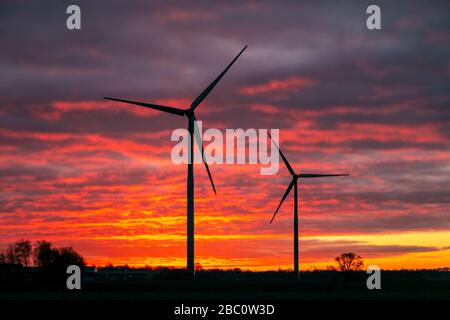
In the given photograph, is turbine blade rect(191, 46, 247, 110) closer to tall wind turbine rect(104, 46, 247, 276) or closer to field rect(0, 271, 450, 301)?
tall wind turbine rect(104, 46, 247, 276)

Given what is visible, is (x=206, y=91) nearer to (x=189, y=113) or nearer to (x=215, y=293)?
(x=189, y=113)

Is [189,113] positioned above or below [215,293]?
above

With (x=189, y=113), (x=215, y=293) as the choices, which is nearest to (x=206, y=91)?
(x=189, y=113)

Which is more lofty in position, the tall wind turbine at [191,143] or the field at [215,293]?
the tall wind turbine at [191,143]

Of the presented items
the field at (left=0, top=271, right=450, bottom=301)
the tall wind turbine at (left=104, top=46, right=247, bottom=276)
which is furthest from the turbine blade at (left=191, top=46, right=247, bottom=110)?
the field at (left=0, top=271, right=450, bottom=301)

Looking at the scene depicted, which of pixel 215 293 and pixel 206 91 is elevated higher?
pixel 206 91

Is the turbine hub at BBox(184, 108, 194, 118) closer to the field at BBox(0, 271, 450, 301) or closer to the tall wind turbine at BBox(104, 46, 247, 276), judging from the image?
the tall wind turbine at BBox(104, 46, 247, 276)

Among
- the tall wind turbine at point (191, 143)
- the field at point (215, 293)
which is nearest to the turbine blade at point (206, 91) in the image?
the tall wind turbine at point (191, 143)

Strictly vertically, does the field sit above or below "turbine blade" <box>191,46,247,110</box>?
below

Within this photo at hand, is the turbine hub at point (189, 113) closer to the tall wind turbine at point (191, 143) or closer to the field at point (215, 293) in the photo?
the tall wind turbine at point (191, 143)

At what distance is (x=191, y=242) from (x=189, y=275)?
1042 centimetres

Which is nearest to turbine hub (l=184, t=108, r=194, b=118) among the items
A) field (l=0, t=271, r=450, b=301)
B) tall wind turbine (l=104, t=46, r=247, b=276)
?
tall wind turbine (l=104, t=46, r=247, b=276)

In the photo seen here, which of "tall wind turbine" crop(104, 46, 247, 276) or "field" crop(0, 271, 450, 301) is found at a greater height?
"tall wind turbine" crop(104, 46, 247, 276)
